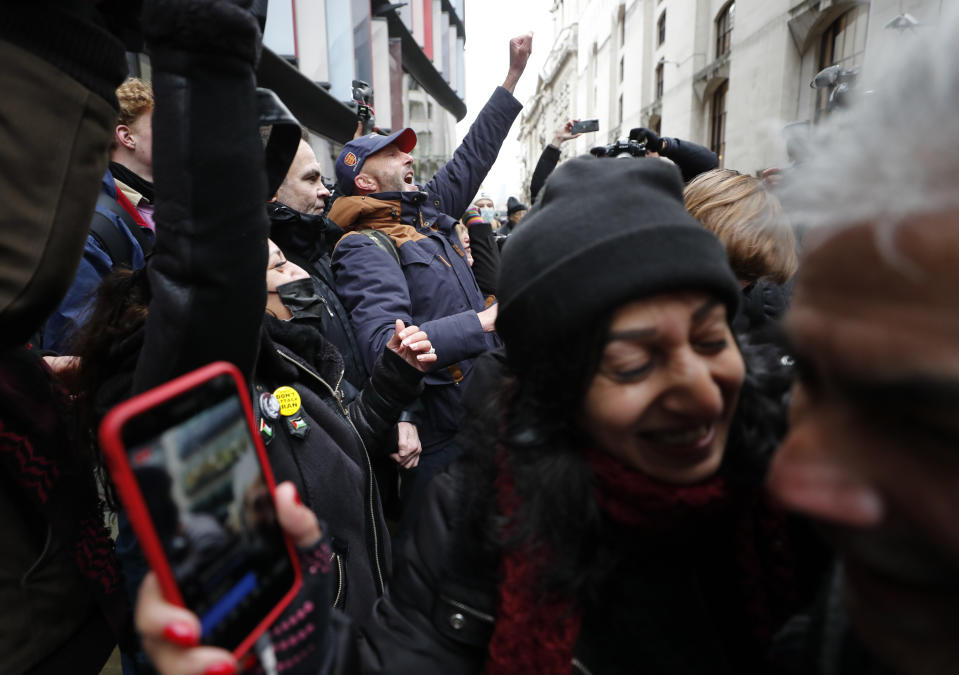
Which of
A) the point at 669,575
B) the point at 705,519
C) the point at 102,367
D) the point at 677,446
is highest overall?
the point at 102,367

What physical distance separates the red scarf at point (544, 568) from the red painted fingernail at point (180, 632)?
0.58 m

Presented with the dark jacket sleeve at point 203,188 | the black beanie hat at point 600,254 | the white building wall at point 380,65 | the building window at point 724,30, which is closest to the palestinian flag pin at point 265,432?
the dark jacket sleeve at point 203,188

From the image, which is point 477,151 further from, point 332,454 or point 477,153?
point 332,454

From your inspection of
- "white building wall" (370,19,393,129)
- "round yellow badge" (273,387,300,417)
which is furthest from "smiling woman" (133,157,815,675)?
"white building wall" (370,19,393,129)

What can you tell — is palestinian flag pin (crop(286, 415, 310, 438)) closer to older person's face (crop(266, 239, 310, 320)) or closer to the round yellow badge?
the round yellow badge

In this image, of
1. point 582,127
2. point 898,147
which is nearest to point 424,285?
point 898,147

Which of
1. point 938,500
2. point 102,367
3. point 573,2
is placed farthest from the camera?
point 573,2

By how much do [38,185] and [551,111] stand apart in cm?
5749

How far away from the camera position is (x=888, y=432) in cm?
51

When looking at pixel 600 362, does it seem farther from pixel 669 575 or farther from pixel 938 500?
pixel 938 500

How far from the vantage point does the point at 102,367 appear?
128cm

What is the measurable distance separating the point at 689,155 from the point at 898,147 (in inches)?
119

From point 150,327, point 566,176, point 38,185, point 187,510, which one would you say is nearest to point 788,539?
point 566,176

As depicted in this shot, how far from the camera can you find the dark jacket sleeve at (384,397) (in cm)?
195
